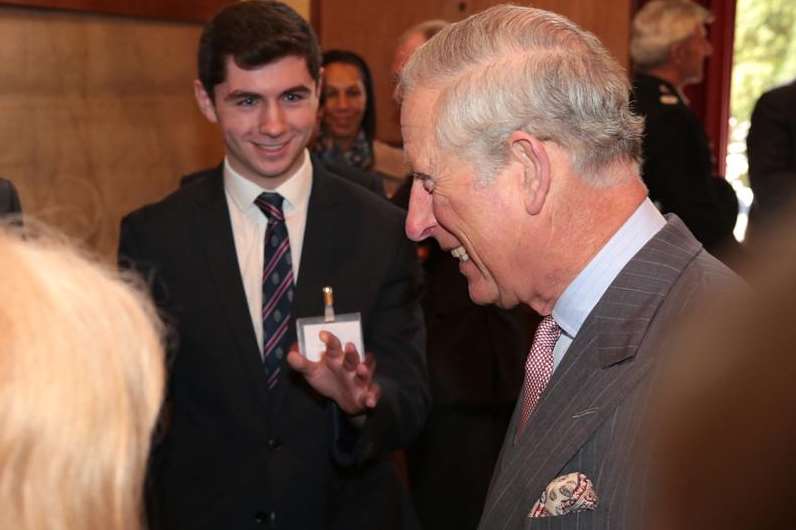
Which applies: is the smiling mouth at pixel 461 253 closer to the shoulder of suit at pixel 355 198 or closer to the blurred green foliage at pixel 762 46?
the shoulder of suit at pixel 355 198

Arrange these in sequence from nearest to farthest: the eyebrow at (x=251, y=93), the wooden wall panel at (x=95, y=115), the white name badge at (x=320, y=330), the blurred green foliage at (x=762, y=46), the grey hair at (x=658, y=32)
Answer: the white name badge at (x=320, y=330), the eyebrow at (x=251, y=93), the wooden wall panel at (x=95, y=115), the grey hair at (x=658, y=32), the blurred green foliage at (x=762, y=46)

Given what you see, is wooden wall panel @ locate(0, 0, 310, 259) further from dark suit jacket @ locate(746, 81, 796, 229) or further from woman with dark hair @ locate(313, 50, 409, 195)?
dark suit jacket @ locate(746, 81, 796, 229)

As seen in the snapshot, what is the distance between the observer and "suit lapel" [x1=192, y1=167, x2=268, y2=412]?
2543 mm

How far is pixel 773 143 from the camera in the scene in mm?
4625

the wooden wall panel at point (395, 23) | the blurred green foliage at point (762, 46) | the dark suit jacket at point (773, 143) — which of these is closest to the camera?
the dark suit jacket at point (773, 143)

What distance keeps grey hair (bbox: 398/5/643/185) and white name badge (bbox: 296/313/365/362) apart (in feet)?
2.39

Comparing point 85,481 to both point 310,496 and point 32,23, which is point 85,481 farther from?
point 32,23

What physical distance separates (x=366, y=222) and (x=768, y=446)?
222 cm

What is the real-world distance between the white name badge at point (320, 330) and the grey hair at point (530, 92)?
2.39 ft

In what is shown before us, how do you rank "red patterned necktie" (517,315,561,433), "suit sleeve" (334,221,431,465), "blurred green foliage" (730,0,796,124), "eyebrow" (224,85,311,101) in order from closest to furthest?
"red patterned necktie" (517,315,561,433)
"suit sleeve" (334,221,431,465)
"eyebrow" (224,85,311,101)
"blurred green foliage" (730,0,796,124)

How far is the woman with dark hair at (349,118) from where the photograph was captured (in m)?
4.60

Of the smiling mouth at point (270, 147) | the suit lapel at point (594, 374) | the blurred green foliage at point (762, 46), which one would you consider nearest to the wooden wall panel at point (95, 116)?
the smiling mouth at point (270, 147)

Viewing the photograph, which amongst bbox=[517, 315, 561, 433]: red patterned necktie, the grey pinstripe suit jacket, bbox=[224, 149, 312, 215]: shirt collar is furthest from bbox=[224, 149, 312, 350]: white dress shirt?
the grey pinstripe suit jacket

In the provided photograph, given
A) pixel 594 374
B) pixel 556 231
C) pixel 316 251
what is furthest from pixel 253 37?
pixel 594 374
